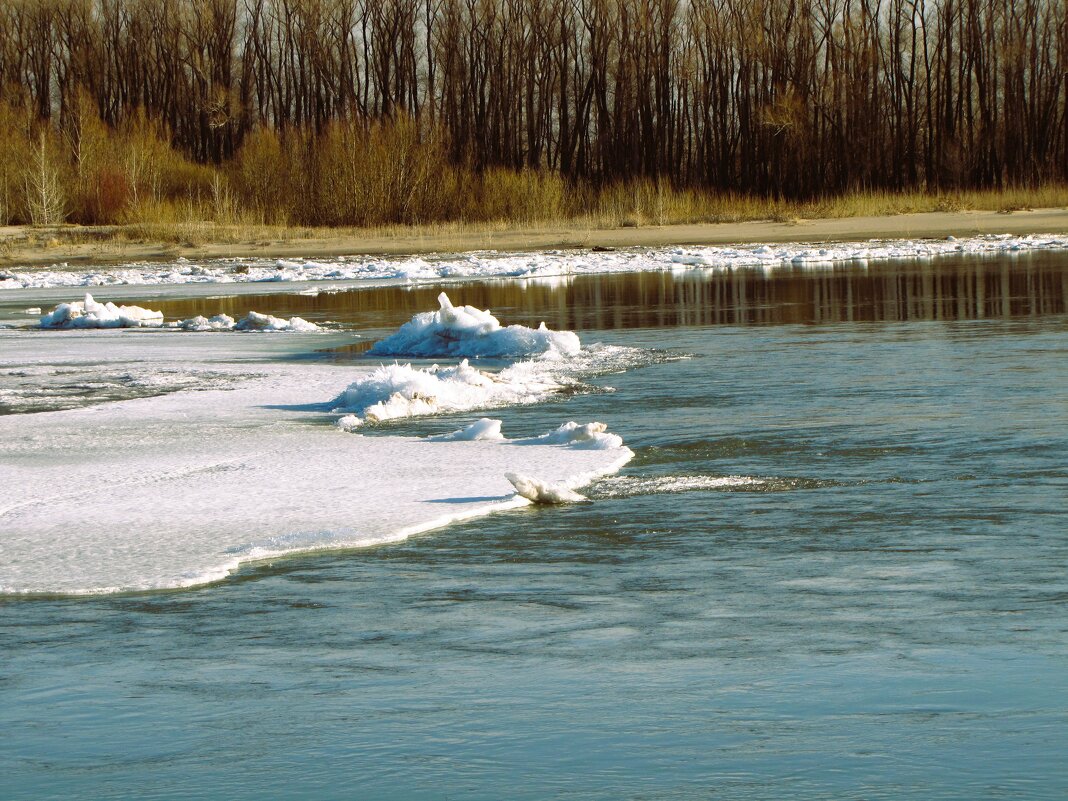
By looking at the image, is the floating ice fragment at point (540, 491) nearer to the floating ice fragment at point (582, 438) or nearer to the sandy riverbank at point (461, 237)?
the floating ice fragment at point (582, 438)

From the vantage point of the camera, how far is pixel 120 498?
6625mm

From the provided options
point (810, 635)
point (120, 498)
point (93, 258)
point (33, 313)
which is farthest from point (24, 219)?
point (810, 635)

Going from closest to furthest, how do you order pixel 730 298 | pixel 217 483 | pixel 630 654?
pixel 630 654, pixel 217 483, pixel 730 298

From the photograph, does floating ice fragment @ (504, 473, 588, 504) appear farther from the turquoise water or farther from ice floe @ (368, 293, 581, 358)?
ice floe @ (368, 293, 581, 358)

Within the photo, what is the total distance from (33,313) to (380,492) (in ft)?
48.6

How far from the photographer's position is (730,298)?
19469 mm

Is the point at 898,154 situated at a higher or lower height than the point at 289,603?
higher

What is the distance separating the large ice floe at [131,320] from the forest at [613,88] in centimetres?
2763

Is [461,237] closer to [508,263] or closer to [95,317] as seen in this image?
[508,263]

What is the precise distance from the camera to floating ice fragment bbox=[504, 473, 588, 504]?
6328 mm

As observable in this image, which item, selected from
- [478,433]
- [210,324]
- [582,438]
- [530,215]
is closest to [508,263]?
[530,215]

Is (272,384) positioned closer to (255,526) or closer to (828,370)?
(828,370)

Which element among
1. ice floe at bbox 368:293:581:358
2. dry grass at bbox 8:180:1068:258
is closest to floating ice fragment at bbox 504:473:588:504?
ice floe at bbox 368:293:581:358

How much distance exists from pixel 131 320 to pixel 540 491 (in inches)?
475
